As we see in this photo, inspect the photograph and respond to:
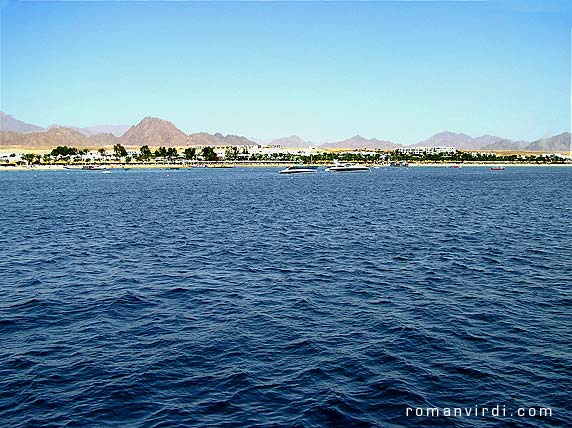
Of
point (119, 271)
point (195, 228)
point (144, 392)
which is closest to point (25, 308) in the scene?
point (119, 271)

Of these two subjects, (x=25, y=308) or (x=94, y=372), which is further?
(x=25, y=308)

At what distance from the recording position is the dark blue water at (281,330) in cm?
1964

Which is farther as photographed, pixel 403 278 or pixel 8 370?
pixel 403 278

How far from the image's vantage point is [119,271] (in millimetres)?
41094

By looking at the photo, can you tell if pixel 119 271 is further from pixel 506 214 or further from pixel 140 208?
pixel 506 214

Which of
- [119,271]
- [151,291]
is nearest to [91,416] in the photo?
[151,291]

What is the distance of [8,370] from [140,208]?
7410cm

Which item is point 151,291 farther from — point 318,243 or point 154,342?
point 318,243

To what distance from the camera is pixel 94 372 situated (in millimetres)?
22266

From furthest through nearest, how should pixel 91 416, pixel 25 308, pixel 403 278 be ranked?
1. pixel 403 278
2. pixel 25 308
3. pixel 91 416

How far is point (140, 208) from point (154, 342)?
72318mm

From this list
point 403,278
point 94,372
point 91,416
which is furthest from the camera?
point 403,278

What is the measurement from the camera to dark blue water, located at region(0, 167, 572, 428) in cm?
1964

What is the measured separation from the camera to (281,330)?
27328mm
